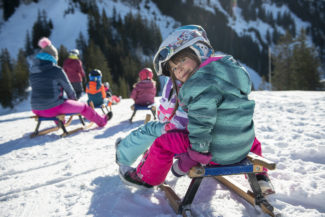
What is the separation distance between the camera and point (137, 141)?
2062 mm

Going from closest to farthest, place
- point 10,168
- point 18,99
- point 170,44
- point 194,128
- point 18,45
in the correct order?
1. point 194,128
2. point 170,44
3. point 10,168
4. point 18,99
5. point 18,45

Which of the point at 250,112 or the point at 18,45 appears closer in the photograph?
the point at 250,112

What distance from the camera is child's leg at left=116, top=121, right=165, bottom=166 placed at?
2.06 meters

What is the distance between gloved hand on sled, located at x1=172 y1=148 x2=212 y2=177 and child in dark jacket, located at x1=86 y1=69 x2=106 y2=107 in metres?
5.82

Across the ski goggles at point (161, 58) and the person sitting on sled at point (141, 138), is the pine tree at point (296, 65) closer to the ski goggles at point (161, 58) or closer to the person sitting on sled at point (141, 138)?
the person sitting on sled at point (141, 138)

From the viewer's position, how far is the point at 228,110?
1354mm

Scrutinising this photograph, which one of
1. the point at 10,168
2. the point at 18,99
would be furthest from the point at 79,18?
the point at 10,168

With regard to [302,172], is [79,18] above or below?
above

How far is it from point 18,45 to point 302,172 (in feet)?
197

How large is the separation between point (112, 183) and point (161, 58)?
1.41 meters

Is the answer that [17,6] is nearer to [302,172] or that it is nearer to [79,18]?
[79,18]

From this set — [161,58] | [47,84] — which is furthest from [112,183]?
[47,84]

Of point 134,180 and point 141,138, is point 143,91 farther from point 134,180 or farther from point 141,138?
point 134,180

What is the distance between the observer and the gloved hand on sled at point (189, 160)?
132 cm
